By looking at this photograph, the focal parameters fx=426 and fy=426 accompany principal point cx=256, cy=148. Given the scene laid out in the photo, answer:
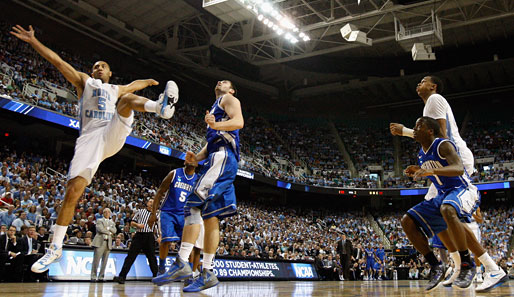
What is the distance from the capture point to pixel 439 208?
4.21m

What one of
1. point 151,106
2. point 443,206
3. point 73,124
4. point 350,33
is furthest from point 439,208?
point 350,33

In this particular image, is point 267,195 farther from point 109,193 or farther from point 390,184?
point 109,193

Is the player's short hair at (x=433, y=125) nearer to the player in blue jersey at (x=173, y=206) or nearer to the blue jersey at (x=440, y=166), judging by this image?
the blue jersey at (x=440, y=166)

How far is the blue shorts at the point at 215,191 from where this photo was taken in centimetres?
357

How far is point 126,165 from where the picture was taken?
64.6ft

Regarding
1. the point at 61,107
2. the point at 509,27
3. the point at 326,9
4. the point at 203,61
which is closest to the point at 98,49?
the point at 203,61

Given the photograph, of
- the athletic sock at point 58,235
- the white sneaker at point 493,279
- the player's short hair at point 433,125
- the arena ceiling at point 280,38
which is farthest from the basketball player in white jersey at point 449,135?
the arena ceiling at point 280,38

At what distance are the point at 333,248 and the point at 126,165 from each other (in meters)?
11.1

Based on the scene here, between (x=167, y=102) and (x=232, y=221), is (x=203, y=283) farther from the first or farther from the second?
(x=232, y=221)

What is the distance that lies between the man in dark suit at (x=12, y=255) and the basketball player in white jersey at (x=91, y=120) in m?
4.60

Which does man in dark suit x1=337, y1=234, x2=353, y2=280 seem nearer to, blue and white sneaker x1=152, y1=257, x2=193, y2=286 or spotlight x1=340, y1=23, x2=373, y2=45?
spotlight x1=340, y1=23, x2=373, y2=45

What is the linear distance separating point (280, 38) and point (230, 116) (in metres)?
20.0

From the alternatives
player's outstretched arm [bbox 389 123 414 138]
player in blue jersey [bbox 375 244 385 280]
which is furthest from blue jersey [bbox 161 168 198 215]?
player in blue jersey [bbox 375 244 385 280]

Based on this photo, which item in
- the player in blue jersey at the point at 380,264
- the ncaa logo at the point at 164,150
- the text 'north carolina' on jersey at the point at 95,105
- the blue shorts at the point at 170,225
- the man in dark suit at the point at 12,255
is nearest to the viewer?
the text 'north carolina' on jersey at the point at 95,105
